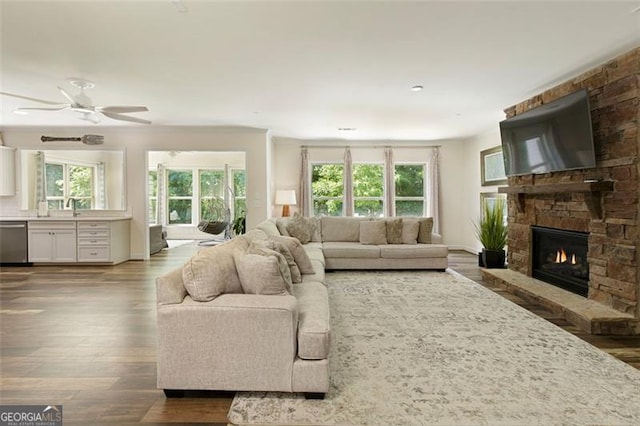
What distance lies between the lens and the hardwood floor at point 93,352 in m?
2.03

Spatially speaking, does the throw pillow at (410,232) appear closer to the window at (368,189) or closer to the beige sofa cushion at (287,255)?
the window at (368,189)

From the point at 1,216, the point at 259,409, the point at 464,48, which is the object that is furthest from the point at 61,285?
the point at 464,48

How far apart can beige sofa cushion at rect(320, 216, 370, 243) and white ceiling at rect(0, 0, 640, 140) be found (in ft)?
6.60

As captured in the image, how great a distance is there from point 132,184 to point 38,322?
409 cm

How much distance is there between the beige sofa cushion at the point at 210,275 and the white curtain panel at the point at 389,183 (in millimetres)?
6226

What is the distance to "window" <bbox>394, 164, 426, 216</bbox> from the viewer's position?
27.7 ft

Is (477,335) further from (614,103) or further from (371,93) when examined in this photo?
(371,93)

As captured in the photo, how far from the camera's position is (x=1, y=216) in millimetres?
6941

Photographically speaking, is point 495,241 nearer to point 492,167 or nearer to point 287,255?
point 492,167

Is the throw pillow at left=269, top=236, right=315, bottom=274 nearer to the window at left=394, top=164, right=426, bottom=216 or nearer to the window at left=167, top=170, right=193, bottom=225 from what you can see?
the window at left=394, top=164, right=426, bottom=216

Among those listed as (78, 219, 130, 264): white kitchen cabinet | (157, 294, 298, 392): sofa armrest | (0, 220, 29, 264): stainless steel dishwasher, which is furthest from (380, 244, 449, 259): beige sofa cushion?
(0, 220, 29, 264): stainless steel dishwasher

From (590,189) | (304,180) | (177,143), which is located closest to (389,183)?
(304,180)

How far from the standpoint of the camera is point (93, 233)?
252 inches

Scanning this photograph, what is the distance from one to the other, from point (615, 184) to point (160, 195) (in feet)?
35.1
